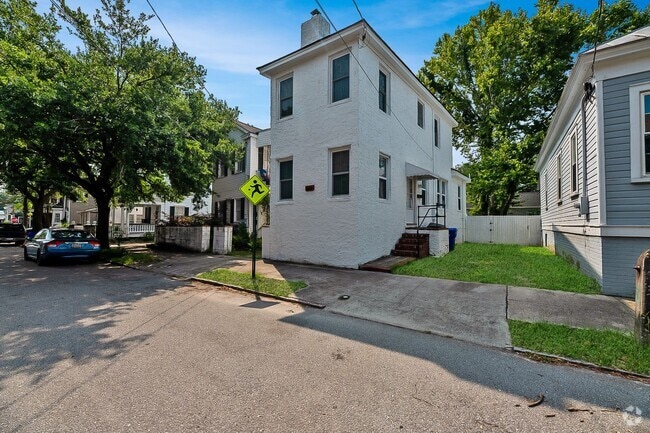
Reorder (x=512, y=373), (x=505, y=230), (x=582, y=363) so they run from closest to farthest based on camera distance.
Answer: (x=512, y=373) < (x=582, y=363) < (x=505, y=230)

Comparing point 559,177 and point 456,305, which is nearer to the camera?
point 456,305

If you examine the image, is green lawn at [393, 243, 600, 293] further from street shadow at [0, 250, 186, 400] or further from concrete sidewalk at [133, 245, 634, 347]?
street shadow at [0, 250, 186, 400]

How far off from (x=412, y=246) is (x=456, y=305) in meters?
5.71

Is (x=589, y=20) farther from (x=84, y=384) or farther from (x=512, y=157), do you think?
(x=84, y=384)

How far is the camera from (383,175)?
37.3 feet

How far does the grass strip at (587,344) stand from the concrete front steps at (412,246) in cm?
654

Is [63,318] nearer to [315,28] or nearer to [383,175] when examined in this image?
[383,175]

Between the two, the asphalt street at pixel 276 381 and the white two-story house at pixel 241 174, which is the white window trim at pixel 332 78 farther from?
the white two-story house at pixel 241 174

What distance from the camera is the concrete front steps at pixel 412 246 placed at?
1139 centimetres

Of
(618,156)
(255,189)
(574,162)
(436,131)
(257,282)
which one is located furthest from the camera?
(436,131)

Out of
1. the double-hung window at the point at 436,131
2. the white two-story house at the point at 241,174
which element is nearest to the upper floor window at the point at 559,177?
the double-hung window at the point at 436,131

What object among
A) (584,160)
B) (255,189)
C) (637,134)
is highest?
(637,134)

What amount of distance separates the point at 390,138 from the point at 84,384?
1076 centimetres

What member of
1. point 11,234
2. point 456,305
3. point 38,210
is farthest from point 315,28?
point 38,210
